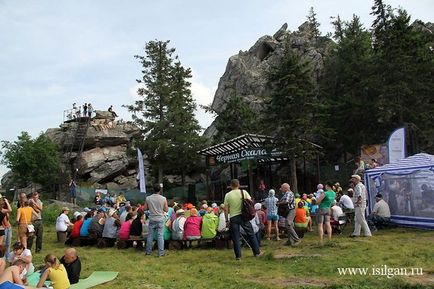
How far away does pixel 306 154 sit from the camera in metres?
26.2

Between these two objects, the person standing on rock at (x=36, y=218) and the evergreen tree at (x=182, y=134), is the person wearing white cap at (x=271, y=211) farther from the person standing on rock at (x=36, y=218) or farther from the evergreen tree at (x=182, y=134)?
the evergreen tree at (x=182, y=134)

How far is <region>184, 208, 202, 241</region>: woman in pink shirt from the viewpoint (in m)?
Answer: 11.8

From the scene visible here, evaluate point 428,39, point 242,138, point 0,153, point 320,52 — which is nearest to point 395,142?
point 242,138

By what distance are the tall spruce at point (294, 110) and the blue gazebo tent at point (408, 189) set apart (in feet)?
33.0

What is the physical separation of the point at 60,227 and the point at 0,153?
3092 centimetres

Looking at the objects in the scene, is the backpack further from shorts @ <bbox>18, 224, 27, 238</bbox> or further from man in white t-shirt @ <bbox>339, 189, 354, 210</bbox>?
man in white t-shirt @ <bbox>339, 189, 354, 210</bbox>

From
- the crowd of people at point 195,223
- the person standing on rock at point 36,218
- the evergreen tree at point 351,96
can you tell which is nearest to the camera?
the crowd of people at point 195,223

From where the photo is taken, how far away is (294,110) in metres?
26.0

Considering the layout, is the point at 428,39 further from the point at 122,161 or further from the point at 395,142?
the point at 122,161

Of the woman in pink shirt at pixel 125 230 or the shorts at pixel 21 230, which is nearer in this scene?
the shorts at pixel 21 230

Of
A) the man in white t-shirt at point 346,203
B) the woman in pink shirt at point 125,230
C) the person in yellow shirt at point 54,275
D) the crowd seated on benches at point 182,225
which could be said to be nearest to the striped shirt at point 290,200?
the crowd seated on benches at point 182,225

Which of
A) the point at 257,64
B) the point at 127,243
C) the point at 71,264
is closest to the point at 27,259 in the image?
the point at 71,264

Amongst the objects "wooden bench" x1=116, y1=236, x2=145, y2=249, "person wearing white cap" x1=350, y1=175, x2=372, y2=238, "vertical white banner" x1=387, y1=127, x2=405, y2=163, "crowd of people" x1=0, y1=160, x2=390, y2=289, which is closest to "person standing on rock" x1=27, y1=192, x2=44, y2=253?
"crowd of people" x1=0, y1=160, x2=390, y2=289

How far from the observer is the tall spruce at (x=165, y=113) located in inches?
1446
